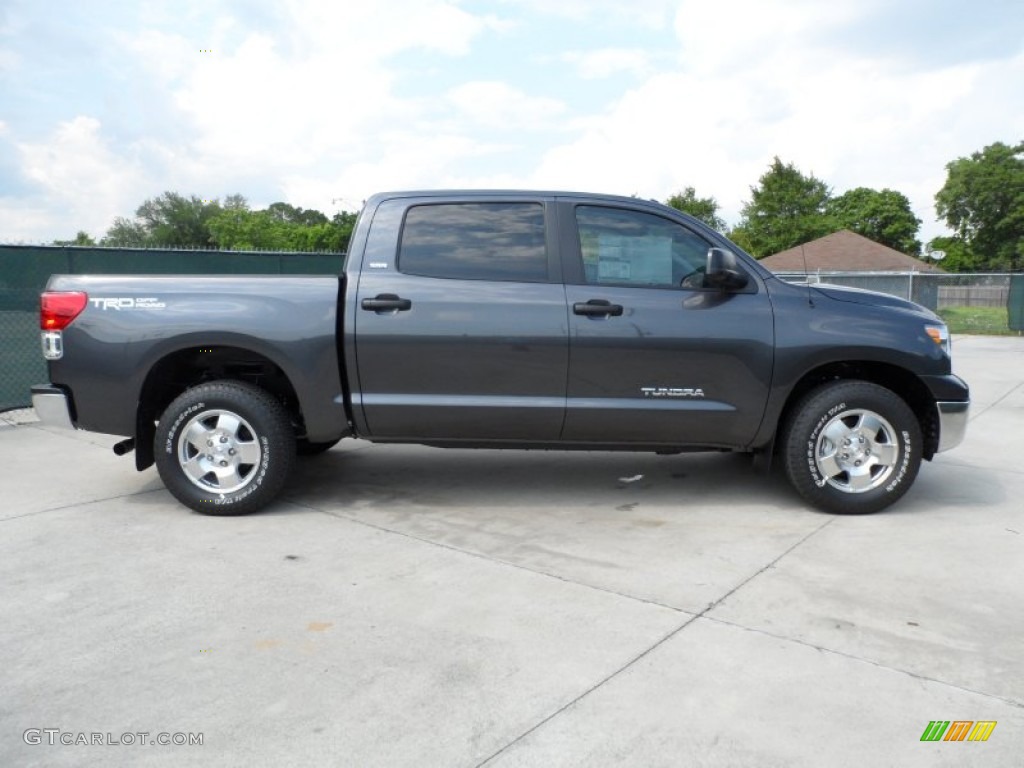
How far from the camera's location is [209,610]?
3521 mm

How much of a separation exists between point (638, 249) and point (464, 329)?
116 centimetres

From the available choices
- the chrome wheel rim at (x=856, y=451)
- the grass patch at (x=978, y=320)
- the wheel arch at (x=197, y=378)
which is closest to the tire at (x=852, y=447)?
the chrome wheel rim at (x=856, y=451)

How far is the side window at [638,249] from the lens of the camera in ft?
15.7

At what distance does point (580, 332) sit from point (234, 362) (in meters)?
2.14

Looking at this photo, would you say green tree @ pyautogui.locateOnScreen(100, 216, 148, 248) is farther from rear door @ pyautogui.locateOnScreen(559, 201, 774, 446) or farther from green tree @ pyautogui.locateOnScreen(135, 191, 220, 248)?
rear door @ pyautogui.locateOnScreen(559, 201, 774, 446)

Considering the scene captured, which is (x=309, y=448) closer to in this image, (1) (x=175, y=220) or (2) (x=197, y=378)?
(2) (x=197, y=378)

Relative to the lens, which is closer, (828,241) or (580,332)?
(580,332)

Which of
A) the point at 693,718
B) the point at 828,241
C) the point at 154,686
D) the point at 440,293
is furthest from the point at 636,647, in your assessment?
the point at 828,241

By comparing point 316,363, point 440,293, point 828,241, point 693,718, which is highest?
point 828,241

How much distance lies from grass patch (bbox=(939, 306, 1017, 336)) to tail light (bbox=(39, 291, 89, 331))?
20778 mm

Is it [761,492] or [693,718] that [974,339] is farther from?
[693,718]

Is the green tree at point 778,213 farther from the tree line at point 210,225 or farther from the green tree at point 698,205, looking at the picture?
the tree line at point 210,225

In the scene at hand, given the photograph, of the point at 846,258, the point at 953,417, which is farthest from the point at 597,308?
the point at 846,258

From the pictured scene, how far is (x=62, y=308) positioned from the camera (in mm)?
4777
